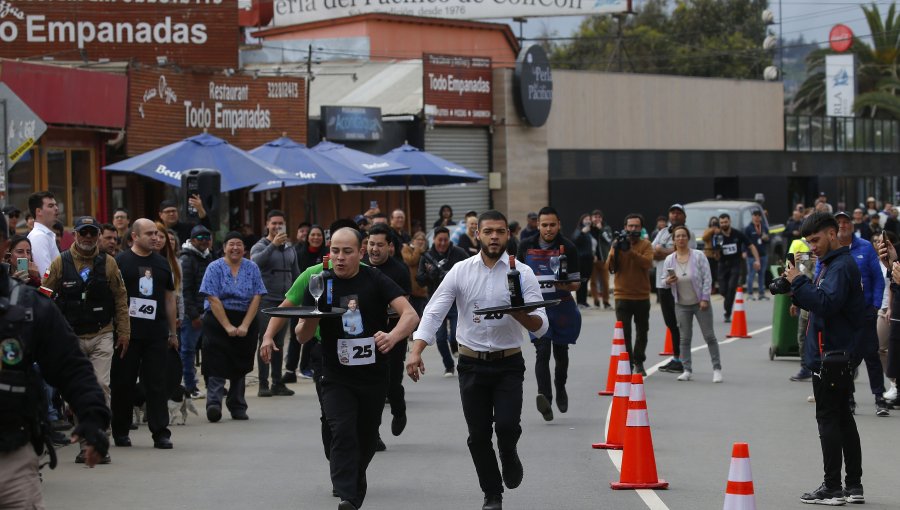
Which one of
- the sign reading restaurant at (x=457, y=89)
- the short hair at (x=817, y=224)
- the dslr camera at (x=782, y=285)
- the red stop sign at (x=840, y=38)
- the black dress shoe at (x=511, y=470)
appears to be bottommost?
the black dress shoe at (x=511, y=470)

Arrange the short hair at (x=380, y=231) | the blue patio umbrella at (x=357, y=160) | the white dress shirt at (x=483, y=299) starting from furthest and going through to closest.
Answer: the blue patio umbrella at (x=357, y=160)
the short hair at (x=380, y=231)
the white dress shirt at (x=483, y=299)

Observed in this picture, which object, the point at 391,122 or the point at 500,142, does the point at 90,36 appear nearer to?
the point at 391,122

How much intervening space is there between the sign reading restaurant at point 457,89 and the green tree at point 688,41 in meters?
41.4

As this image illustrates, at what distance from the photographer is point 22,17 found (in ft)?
85.0

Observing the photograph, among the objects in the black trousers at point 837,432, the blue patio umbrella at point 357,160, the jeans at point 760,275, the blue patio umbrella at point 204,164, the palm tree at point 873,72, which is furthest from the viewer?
the palm tree at point 873,72

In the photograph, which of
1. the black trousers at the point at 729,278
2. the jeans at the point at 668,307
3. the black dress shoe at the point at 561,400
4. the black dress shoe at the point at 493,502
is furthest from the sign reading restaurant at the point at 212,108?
the black dress shoe at the point at 493,502

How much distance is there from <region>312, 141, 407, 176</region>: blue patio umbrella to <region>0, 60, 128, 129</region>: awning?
3.63 m

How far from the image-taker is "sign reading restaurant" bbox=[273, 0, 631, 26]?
46.4 meters

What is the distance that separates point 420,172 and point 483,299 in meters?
17.7

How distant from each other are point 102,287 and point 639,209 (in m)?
36.5

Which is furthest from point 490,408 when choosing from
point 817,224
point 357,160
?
point 357,160

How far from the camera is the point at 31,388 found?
571 centimetres

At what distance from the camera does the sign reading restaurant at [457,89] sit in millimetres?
36500

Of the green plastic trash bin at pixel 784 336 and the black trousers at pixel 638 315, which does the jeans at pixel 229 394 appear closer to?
the black trousers at pixel 638 315
